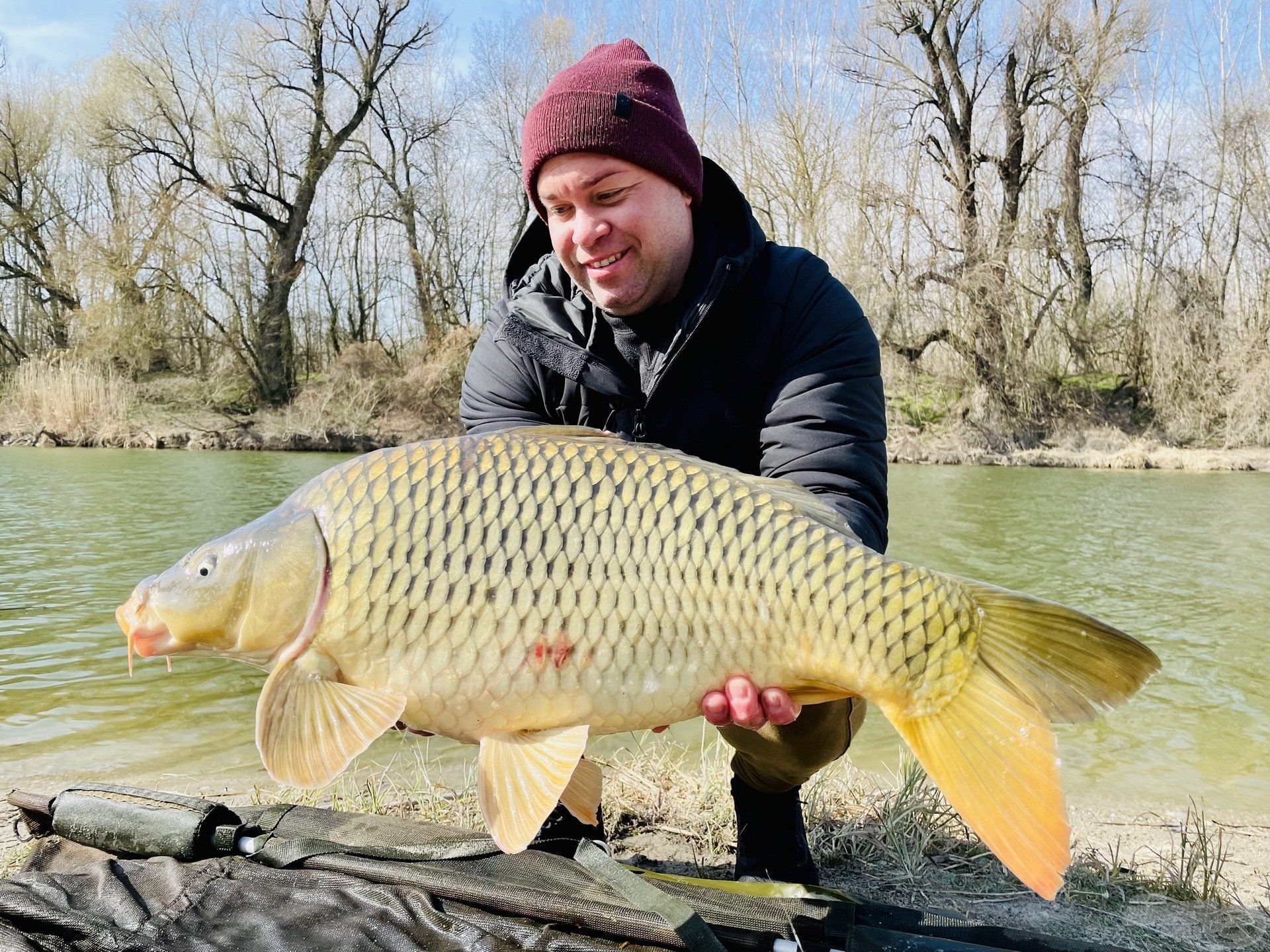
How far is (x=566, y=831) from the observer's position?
1.65 meters

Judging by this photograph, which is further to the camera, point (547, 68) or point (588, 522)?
point (547, 68)

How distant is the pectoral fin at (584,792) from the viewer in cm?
124

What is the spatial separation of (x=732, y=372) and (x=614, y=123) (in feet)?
1.44

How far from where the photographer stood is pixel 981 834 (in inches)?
39.6

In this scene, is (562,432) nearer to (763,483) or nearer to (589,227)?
(763,483)

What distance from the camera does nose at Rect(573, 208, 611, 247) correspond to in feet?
4.93

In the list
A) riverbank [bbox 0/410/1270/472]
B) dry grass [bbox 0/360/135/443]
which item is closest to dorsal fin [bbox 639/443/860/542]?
riverbank [bbox 0/410/1270/472]

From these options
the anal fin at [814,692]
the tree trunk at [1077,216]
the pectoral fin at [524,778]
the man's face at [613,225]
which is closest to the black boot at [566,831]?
the pectoral fin at [524,778]

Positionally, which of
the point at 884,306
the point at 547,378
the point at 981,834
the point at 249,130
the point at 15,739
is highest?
the point at 249,130

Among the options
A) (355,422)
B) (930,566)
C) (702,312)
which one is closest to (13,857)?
(702,312)

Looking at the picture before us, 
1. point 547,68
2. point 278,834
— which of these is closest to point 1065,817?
point 278,834

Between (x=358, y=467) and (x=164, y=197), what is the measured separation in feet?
50.1

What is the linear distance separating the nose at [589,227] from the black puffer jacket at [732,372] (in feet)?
0.49

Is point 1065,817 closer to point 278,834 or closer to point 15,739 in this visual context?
point 278,834
